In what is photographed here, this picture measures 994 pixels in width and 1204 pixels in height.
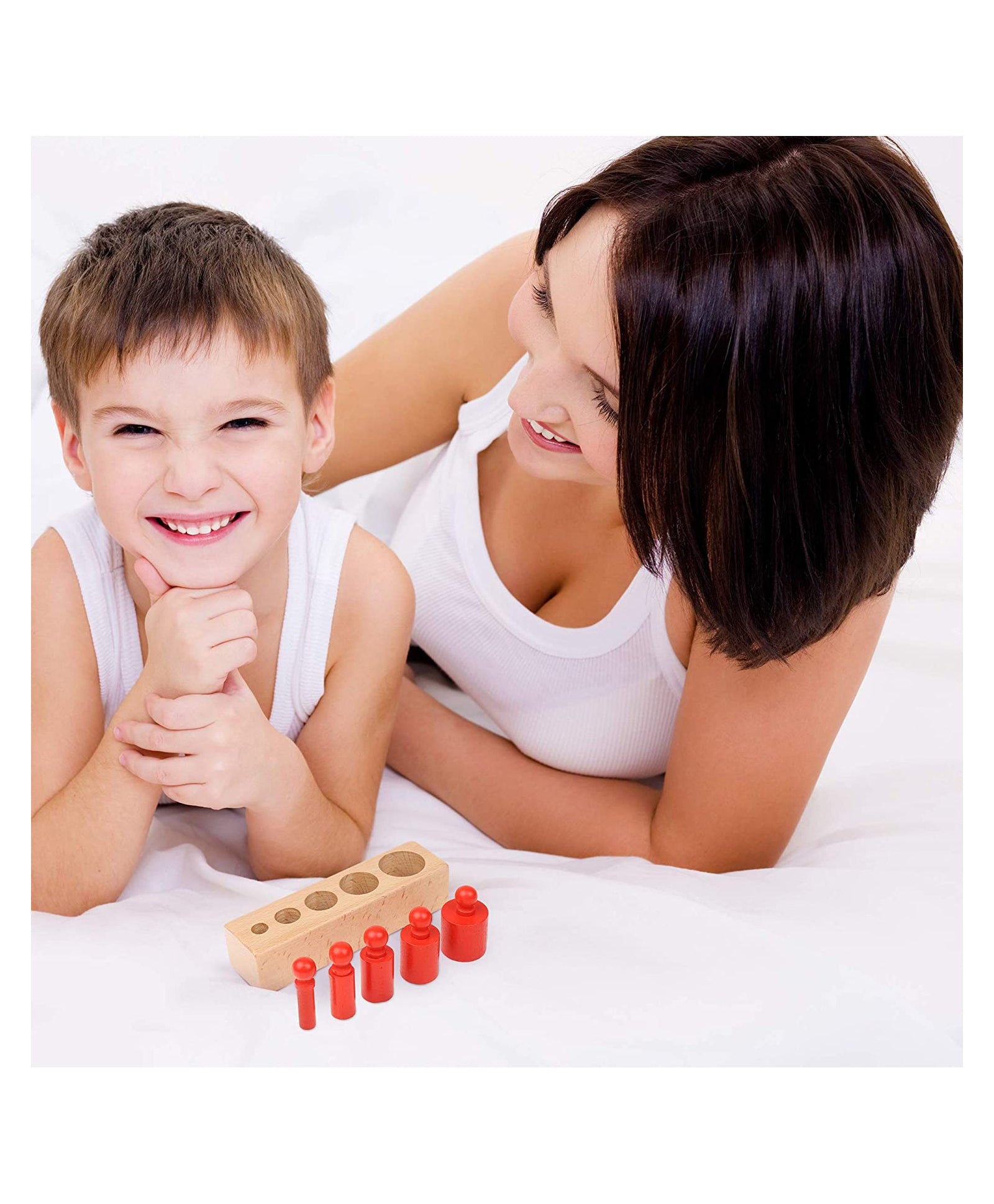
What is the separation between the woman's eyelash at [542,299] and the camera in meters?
0.81

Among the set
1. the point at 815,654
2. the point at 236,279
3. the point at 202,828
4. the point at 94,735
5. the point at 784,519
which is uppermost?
the point at 236,279

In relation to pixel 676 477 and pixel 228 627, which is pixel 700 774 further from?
pixel 228 627

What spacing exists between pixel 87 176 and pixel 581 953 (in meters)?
0.83

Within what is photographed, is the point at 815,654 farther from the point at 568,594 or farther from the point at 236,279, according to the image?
the point at 236,279

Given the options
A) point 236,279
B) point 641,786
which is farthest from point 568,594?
point 236,279

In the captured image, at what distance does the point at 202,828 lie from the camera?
107cm

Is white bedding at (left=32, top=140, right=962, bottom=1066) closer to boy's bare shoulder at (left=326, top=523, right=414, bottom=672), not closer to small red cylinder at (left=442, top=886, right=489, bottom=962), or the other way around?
small red cylinder at (left=442, top=886, right=489, bottom=962)

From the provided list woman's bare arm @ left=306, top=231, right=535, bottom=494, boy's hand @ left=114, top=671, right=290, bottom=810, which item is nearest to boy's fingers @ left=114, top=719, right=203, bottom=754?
boy's hand @ left=114, top=671, right=290, bottom=810

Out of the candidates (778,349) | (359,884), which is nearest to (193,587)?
(359,884)

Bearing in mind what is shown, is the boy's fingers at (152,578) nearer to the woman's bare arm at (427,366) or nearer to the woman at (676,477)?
the woman at (676,477)

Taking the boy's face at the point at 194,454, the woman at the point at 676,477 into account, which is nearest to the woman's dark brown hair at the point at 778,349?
the woman at the point at 676,477

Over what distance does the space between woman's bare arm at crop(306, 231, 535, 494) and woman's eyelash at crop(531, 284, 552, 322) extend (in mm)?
261

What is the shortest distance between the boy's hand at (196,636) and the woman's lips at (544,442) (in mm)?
263

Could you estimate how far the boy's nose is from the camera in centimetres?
79
